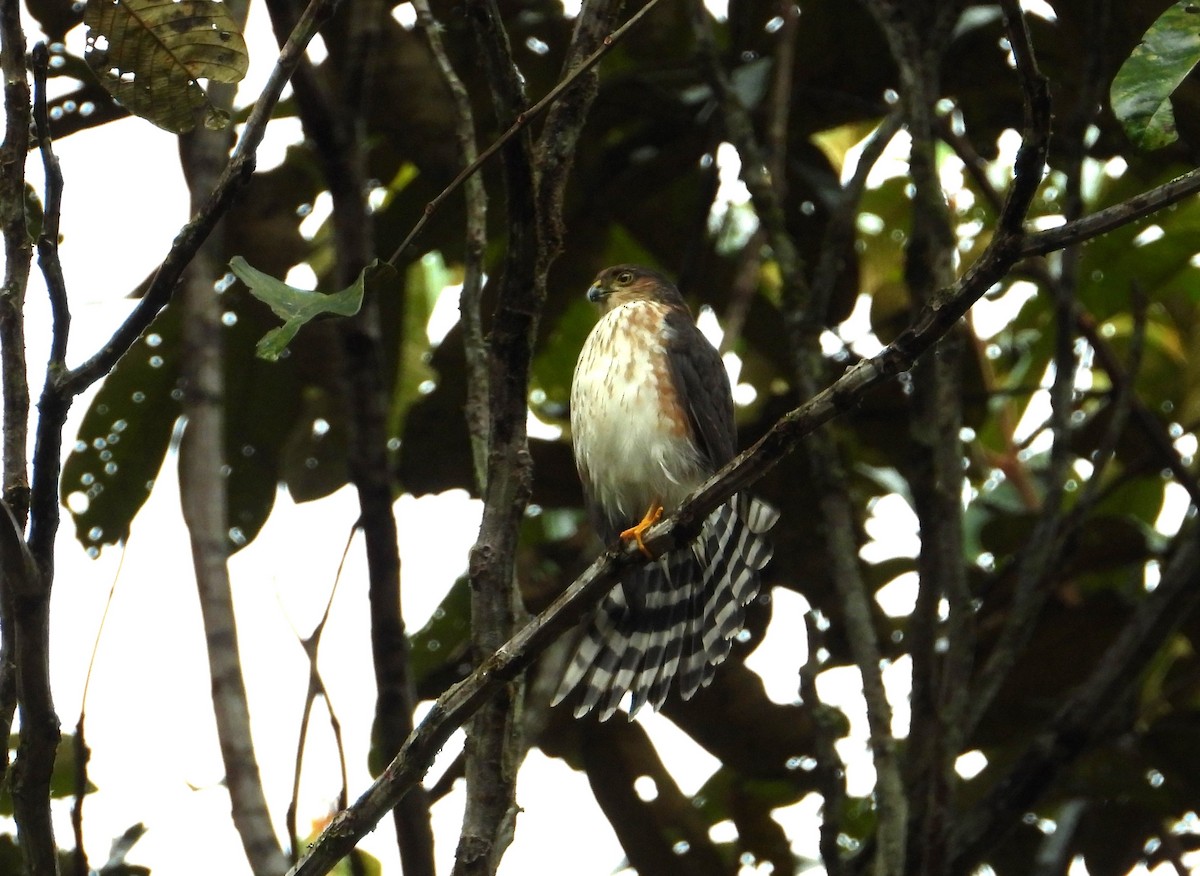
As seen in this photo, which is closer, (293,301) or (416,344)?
(293,301)

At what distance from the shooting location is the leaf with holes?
232cm

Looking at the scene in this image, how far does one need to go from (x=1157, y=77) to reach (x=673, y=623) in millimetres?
2458

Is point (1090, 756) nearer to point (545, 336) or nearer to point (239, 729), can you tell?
point (545, 336)

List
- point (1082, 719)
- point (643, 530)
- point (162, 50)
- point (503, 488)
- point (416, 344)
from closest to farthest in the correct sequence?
1. point (162, 50)
2. point (503, 488)
3. point (643, 530)
4. point (1082, 719)
5. point (416, 344)

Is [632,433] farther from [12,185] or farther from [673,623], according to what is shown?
[12,185]

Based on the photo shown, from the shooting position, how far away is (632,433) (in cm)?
464

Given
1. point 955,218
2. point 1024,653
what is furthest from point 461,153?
point 955,218

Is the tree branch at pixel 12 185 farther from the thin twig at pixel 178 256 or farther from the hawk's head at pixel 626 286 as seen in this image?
the hawk's head at pixel 626 286

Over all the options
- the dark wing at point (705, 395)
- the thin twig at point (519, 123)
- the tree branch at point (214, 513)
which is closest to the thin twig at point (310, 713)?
the tree branch at point (214, 513)

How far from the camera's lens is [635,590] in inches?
174

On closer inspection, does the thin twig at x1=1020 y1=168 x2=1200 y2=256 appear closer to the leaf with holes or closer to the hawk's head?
the leaf with holes

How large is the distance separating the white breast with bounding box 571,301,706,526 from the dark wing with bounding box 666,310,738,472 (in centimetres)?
4

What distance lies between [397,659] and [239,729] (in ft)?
1.25

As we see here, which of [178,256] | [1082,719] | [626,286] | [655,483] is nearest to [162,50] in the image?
[178,256]
